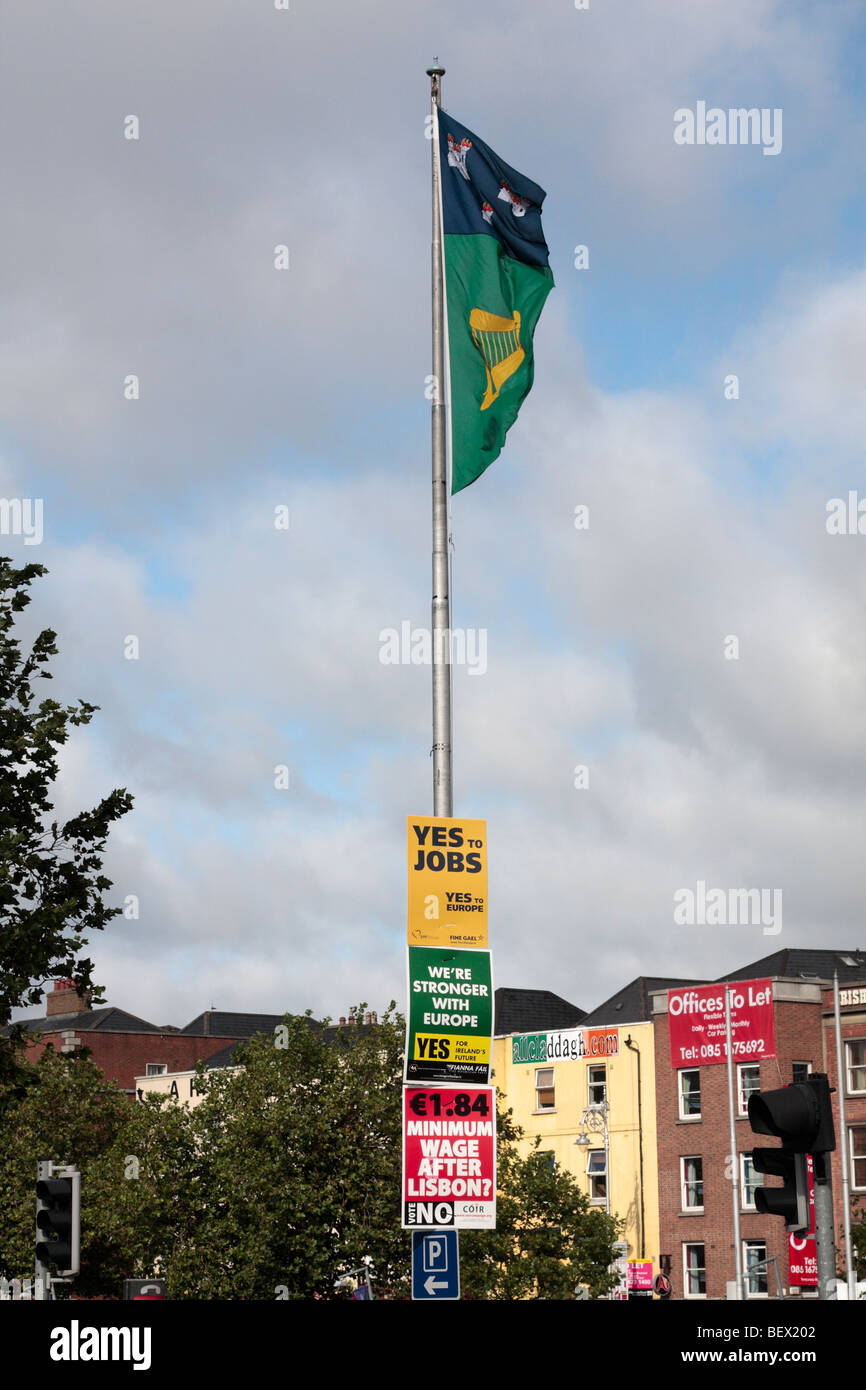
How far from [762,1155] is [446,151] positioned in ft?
39.0

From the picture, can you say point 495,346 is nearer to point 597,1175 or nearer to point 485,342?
point 485,342

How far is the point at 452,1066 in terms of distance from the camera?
15539mm

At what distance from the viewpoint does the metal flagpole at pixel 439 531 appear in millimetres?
16891

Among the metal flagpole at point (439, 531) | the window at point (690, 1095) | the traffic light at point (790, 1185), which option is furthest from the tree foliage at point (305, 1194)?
the traffic light at point (790, 1185)

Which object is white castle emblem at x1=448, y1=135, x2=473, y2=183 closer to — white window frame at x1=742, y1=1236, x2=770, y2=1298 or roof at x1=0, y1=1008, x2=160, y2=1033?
white window frame at x1=742, y1=1236, x2=770, y2=1298

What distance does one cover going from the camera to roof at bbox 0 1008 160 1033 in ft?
342

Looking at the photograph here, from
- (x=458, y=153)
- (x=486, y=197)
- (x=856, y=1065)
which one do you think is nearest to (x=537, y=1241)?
(x=856, y=1065)

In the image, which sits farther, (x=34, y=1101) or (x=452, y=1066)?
(x=34, y=1101)

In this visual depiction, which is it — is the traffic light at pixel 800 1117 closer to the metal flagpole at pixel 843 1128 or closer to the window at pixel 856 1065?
the metal flagpole at pixel 843 1128

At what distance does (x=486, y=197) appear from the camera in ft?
64.0

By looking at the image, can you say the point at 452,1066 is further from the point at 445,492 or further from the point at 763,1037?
the point at 763,1037

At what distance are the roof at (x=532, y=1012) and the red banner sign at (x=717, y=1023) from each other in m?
18.3
